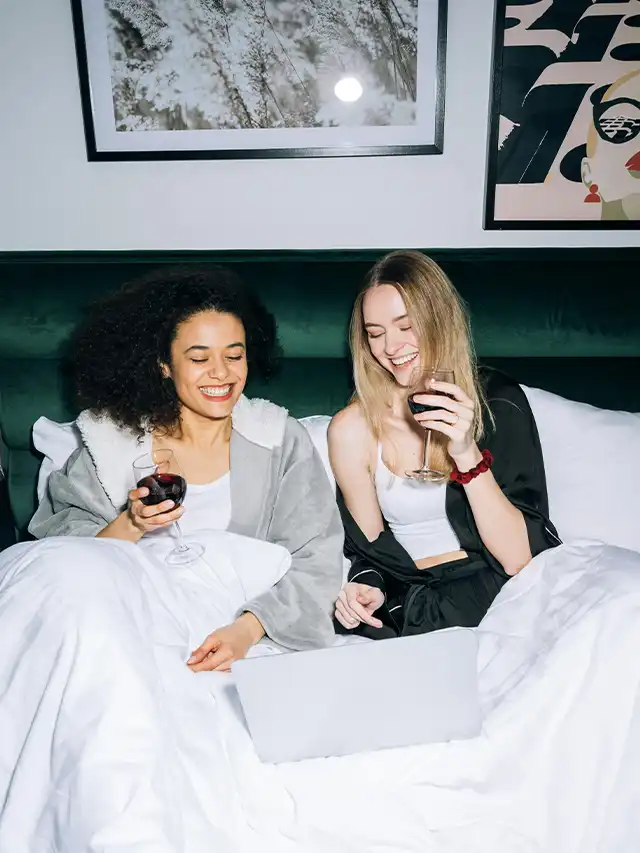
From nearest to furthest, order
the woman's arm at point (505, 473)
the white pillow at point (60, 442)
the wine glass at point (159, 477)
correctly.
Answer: the wine glass at point (159, 477), the woman's arm at point (505, 473), the white pillow at point (60, 442)

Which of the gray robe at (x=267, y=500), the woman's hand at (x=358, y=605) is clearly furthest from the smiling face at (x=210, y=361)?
the woman's hand at (x=358, y=605)

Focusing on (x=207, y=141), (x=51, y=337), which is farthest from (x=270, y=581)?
(x=207, y=141)

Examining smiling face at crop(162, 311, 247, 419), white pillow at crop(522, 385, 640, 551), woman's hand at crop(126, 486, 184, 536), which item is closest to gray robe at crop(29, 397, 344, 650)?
smiling face at crop(162, 311, 247, 419)

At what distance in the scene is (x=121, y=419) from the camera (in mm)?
1663

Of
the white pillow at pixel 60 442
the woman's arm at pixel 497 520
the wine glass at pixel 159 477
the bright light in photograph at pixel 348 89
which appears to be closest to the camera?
the wine glass at pixel 159 477

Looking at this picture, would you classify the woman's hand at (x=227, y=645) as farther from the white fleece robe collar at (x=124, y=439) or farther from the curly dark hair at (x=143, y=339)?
the curly dark hair at (x=143, y=339)

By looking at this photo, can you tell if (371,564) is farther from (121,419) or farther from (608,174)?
(608,174)

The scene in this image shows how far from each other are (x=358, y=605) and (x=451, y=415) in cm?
48

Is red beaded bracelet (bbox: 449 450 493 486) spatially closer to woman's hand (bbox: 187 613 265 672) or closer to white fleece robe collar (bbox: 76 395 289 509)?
white fleece robe collar (bbox: 76 395 289 509)

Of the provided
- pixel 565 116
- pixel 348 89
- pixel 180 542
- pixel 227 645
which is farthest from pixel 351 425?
pixel 565 116

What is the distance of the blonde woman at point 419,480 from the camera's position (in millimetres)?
1589

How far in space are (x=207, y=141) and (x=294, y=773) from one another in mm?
1581

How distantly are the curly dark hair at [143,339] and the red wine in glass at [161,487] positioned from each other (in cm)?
33

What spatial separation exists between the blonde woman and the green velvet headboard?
0.15 m
